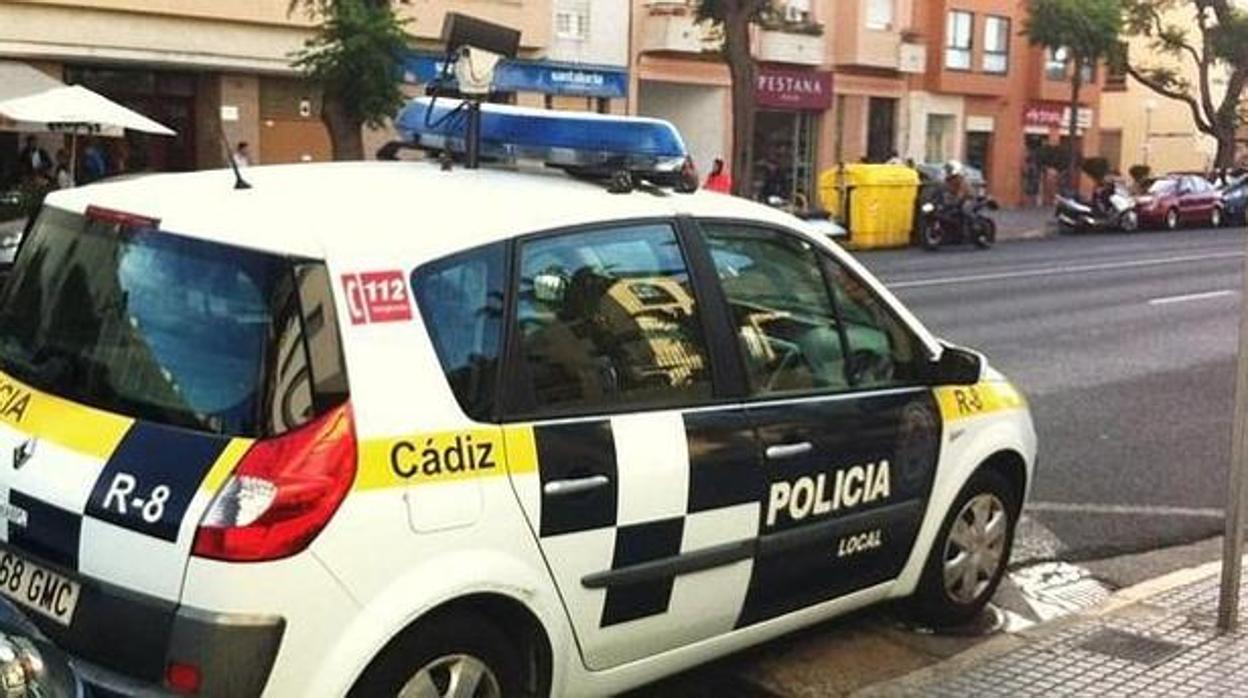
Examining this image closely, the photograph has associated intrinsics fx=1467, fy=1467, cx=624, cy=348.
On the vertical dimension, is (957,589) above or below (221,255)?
below

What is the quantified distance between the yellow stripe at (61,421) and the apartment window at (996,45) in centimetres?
4295

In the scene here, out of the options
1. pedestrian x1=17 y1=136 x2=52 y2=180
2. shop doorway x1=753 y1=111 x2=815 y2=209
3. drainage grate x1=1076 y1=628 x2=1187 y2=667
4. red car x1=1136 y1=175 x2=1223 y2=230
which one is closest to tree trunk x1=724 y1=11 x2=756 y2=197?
shop doorway x1=753 y1=111 x2=815 y2=209

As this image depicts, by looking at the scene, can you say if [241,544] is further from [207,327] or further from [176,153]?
[176,153]

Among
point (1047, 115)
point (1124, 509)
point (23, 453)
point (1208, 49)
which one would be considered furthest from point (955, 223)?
point (23, 453)

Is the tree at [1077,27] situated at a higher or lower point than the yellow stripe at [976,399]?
higher

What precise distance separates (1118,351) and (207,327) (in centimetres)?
1085

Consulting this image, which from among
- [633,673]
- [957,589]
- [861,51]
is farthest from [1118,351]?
[861,51]

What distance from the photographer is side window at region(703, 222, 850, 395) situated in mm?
4164

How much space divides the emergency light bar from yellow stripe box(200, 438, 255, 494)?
1395mm

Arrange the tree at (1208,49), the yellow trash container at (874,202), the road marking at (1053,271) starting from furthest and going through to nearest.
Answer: the tree at (1208,49) → the yellow trash container at (874,202) → the road marking at (1053,271)

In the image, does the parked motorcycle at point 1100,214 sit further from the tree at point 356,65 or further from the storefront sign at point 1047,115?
the tree at point 356,65

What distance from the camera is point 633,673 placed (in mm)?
3887

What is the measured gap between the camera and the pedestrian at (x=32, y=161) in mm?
22562

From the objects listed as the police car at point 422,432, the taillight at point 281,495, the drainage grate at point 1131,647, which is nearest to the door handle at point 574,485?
the police car at point 422,432
